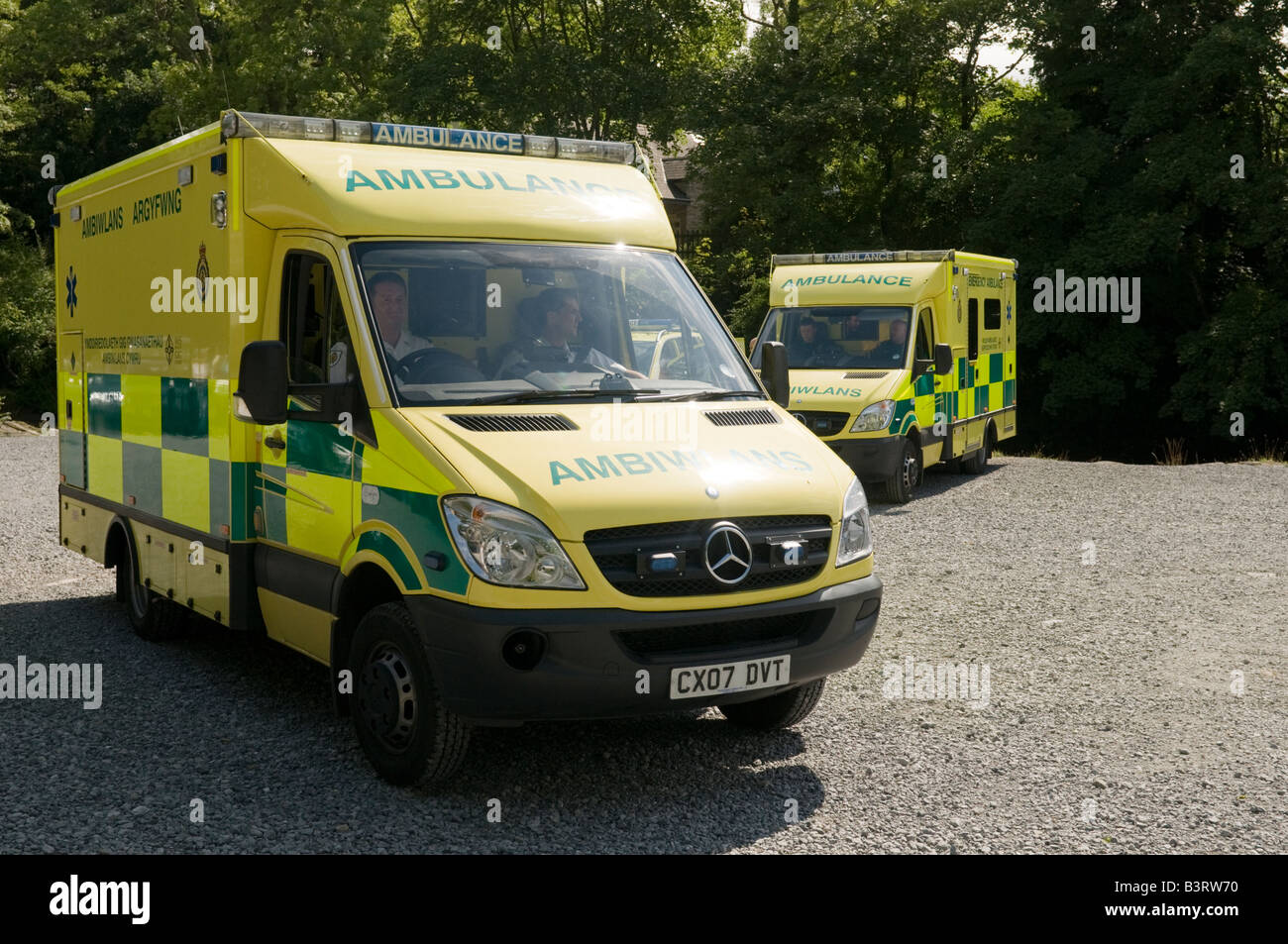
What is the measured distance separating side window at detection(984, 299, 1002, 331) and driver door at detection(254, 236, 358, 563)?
12908 millimetres

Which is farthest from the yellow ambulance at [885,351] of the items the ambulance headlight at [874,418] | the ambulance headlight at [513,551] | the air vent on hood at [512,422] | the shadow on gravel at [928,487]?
the ambulance headlight at [513,551]

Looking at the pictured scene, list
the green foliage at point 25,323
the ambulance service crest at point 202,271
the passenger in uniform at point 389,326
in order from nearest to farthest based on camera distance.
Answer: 1. the passenger in uniform at point 389,326
2. the ambulance service crest at point 202,271
3. the green foliage at point 25,323

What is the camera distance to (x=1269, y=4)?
26.4 metres

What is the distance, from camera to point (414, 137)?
21.0 feet

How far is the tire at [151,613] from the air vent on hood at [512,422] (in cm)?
349

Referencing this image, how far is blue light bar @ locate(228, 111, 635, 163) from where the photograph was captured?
6082 mm

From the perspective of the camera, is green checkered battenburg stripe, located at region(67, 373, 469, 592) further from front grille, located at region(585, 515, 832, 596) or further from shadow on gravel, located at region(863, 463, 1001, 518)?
shadow on gravel, located at region(863, 463, 1001, 518)

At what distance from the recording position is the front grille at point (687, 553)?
190 inches

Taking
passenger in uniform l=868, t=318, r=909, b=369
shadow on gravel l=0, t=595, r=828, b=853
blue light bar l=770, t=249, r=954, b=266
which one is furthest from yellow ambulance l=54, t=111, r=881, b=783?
blue light bar l=770, t=249, r=954, b=266

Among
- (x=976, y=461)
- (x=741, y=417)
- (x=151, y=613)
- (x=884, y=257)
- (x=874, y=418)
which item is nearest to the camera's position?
(x=741, y=417)

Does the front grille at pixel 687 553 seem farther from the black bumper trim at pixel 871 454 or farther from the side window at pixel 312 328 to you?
the black bumper trim at pixel 871 454

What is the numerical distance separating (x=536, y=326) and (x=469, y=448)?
1006 mm

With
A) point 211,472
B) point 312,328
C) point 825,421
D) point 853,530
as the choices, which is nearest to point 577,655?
point 853,530

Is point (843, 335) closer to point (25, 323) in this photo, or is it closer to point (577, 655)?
point (577, 655)
